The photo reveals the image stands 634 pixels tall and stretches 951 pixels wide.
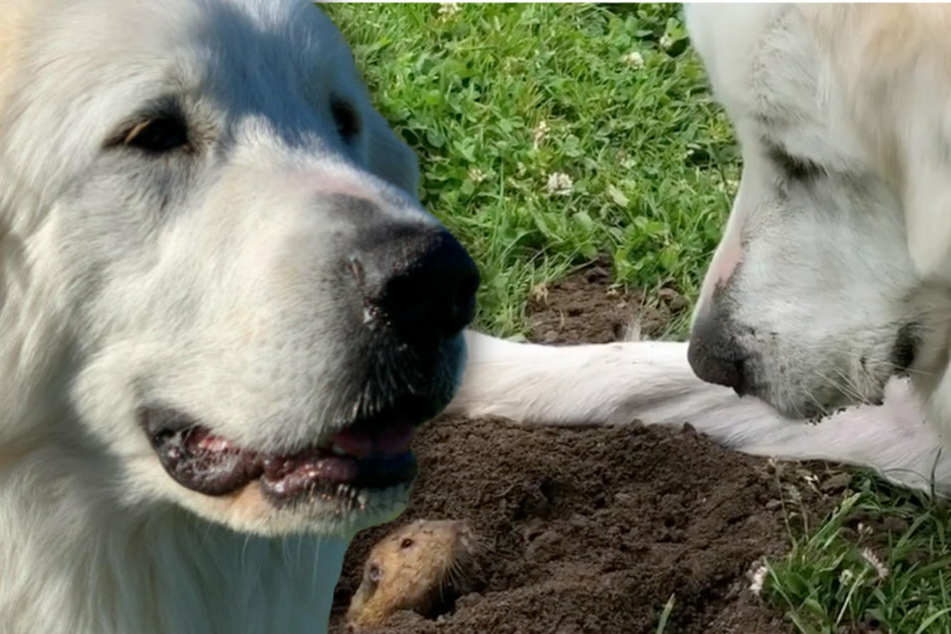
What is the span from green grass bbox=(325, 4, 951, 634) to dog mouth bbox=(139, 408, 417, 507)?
1614mm

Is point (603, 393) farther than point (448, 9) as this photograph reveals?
No

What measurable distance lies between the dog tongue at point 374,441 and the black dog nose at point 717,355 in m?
0.84

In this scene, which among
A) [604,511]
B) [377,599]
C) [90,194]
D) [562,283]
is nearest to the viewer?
[90,194]

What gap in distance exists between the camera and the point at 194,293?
2.15 meters

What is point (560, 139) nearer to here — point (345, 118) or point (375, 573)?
point (375, 573)

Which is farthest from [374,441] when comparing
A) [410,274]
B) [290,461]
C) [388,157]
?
[388,157]

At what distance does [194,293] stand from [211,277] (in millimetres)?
39

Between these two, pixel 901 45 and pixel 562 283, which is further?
pixel 562 283

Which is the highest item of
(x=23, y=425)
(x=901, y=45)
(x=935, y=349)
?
(x=901, y=45)

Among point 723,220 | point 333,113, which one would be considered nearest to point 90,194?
point 333,113

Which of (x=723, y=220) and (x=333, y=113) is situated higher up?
(x=333, y=113)

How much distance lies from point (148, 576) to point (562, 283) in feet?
7.02

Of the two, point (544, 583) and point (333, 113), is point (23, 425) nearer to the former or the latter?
point (333, 113)

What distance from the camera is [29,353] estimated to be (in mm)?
2262
